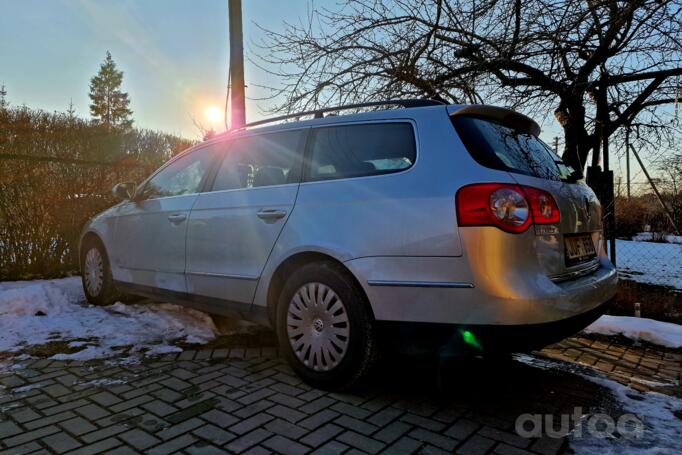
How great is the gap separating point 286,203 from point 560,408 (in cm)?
209

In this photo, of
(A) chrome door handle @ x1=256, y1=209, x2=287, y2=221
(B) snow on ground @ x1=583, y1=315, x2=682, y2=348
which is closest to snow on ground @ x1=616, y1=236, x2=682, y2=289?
(B) snow on ground @ x1=583, y1=315, x2=682, y2=348

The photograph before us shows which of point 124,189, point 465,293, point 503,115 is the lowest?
point 465,293

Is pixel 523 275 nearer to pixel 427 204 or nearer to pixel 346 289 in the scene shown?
pixel 427 204

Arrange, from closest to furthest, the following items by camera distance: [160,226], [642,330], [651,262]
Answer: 1. [160,226]
2. [642,330]
3. [651,262]

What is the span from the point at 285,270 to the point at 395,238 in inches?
36.6

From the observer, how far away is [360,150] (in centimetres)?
295

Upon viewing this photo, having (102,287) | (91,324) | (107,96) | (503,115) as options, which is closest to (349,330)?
(503,115)

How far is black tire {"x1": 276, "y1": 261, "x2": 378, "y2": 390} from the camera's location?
8.73ft

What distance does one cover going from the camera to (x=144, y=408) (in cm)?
265

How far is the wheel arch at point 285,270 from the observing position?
113 inches

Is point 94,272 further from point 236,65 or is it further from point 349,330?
point 349,330

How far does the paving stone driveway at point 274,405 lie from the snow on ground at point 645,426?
86 mm

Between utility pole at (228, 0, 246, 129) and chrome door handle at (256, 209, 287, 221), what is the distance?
3431mm

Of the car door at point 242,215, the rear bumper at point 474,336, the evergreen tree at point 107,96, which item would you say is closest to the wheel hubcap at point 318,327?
the rear bumper at point 474,336
